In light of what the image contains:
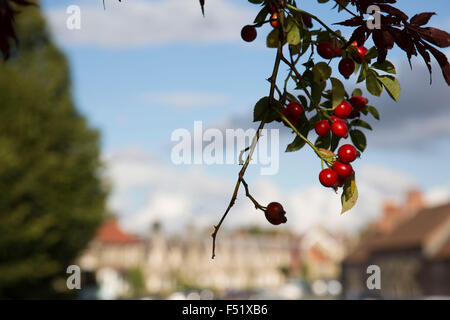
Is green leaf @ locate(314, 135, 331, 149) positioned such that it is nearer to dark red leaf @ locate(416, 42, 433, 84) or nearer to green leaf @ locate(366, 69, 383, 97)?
green leaf @ locate(366, 69, 383, 97)

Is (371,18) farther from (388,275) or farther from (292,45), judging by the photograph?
(388,275)

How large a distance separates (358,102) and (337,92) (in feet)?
0.70

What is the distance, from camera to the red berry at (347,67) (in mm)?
2664

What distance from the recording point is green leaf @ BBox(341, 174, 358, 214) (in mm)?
2502

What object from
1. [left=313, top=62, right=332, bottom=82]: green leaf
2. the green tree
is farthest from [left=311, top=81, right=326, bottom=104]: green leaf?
the green tree

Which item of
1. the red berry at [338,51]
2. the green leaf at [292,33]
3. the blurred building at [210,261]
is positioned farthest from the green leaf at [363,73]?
the blurred building at [210,261]

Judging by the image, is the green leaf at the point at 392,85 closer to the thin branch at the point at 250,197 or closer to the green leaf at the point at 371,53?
the green leaf at the point at 371,53

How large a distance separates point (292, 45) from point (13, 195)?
81.1ft

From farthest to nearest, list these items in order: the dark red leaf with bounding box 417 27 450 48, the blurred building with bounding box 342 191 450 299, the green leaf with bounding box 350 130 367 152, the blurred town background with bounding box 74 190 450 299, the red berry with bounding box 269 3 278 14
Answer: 1. the blurred town background with bounding box 74 190 450 299
2. the blurred building with bounding box 342 191 450 299
3. the green leaf with bounding box 350 130 367 152
4. the red berry with bounding box 269 3 278 14
5. the dark red leaf with bounding box 417 27 450 48

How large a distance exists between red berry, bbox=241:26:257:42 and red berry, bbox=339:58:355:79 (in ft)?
1.43

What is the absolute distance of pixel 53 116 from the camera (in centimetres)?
2998

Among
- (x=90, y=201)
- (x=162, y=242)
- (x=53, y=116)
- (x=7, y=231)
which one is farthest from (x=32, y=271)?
(x=162, y=242)

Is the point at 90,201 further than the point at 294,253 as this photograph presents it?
No
